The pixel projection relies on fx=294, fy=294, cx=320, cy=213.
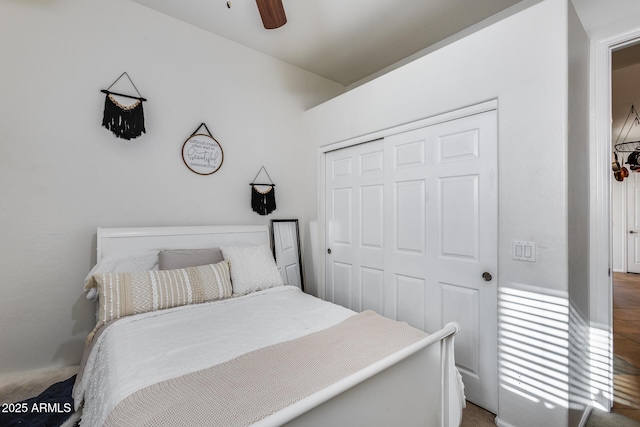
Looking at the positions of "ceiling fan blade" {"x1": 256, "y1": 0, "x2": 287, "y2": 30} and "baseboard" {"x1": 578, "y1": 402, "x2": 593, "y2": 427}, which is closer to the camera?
"ceiling fan blade" {"x1": 256, "y1": 0, "x2": 287, "y2": 30}

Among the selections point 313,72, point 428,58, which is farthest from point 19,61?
point 428,58

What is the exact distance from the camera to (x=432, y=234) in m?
2.16

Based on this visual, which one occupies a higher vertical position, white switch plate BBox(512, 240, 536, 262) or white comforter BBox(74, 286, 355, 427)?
white switch plate BBox(512, 240, 536, 262)

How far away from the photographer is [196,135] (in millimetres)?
2686

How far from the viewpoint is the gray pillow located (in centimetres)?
219

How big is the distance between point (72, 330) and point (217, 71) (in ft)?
8.07

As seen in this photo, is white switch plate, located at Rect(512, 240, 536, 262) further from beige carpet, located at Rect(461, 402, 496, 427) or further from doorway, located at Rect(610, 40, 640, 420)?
beige carpet, located at Rect(461, 402, 496, 427)

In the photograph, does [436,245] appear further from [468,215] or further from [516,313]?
[516,313]

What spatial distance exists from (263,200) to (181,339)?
1729mm

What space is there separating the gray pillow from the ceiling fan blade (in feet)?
5.52

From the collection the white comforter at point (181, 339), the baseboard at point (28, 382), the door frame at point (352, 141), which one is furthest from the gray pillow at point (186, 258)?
the door frame at point (352, 141)

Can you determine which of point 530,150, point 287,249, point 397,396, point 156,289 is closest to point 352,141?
point 287,249

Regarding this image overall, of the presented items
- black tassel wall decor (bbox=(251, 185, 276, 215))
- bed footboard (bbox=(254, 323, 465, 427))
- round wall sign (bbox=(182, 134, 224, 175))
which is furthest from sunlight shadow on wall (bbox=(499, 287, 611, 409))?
round wall sign (bbox=(182, 134, 224, 175))

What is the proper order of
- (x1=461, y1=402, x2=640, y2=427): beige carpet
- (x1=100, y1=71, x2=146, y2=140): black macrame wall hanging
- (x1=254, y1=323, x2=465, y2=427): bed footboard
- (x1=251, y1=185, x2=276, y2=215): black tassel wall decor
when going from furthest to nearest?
(x1=251, y1=185, x2=276, y2=215): black tassel wall decor → (x1=100, y1=71, x2=146, y2=140): black macrame wall hanging → (x1=461, y1=402, x2=640, y2=427): beige carpet → (x1=254, y1=323, x2=465, y2=427): bed footboard
